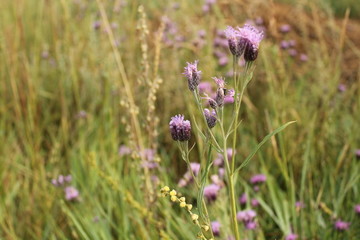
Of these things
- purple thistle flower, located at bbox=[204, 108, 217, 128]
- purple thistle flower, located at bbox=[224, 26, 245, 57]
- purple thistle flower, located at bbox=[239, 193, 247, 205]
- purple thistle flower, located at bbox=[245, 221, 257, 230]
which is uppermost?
purple thistle flower, located at bbox=[224, 26, 245, 57]

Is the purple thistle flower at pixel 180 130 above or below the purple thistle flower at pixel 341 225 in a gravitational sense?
above

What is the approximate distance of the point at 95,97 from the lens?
2.77 metres

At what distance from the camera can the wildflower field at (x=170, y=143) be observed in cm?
162

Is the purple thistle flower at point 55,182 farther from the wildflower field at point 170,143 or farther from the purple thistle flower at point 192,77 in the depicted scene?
the purple thistle flower at point 192,77

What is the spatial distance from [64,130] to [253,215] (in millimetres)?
1230

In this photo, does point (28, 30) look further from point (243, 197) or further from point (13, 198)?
point (243, 197)

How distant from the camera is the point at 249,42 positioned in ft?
3.10

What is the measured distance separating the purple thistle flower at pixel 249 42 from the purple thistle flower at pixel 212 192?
746 mm

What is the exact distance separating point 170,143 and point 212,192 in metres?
1.00

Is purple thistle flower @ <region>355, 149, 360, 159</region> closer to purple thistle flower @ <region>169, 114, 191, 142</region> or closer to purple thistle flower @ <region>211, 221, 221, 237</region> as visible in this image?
purple thistle flower @ <region>211, 221, 221, 237</region>

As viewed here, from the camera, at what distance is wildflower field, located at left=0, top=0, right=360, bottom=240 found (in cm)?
162

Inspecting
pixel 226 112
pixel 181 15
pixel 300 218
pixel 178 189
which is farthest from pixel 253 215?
pixel 181 15

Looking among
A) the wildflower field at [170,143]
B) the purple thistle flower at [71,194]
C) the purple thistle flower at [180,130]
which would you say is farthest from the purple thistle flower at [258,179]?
the purple thistle flower at [180,130]

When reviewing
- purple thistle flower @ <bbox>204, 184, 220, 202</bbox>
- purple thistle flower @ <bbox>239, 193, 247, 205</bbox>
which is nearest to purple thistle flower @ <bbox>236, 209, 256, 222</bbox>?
purple thistle flower @ <bbox>204, 184, 220, 202</bbox>
